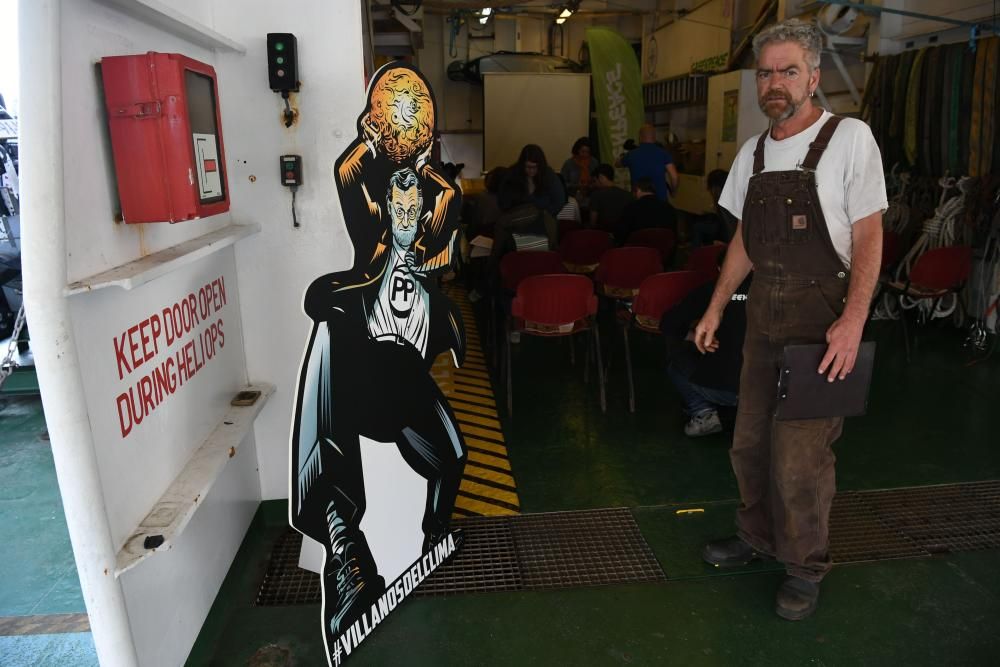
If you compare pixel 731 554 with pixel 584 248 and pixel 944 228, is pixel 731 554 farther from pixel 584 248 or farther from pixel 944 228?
pixel 944 228

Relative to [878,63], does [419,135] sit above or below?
below

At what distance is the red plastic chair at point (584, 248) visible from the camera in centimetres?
589

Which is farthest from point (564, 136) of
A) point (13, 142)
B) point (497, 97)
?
point (13, 142)

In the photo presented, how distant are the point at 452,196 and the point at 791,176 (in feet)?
3.88

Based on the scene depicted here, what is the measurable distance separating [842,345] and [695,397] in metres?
1.84

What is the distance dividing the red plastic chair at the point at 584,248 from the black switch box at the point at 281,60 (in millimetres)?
3458

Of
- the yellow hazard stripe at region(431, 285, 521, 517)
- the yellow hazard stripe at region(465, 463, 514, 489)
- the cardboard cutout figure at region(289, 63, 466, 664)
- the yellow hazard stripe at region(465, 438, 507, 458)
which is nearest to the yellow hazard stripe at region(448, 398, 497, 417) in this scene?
the yellow hazard stripe at region(431, 285, 521, 517)

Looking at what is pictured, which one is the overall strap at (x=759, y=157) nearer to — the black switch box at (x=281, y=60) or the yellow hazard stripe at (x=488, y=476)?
the black switch box at (x=281, y=60)

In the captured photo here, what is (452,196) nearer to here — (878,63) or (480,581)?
(480,581)

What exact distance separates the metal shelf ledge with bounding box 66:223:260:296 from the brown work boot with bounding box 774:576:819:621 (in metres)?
2.31

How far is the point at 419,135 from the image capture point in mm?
2451

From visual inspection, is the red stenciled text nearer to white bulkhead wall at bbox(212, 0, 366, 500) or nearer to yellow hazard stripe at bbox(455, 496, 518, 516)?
white bulkhead wall at bbox(212, 0, 366, 500)

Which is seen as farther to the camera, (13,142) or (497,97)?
(497,97)

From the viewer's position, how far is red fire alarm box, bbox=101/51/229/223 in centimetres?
177
